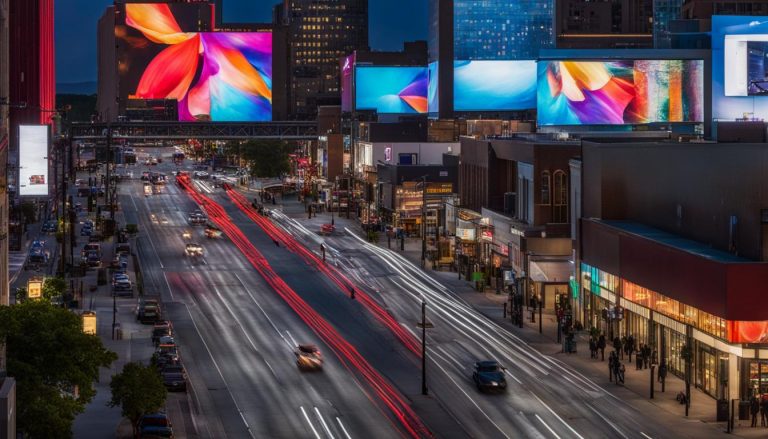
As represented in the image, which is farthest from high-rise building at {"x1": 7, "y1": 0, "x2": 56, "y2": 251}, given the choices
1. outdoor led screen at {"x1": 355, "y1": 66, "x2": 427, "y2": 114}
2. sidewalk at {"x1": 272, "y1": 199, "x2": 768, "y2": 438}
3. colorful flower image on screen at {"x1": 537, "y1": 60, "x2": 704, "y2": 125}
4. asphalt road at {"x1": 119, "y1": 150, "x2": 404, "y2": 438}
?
sidewalk at {"x1": 272, "y1": 199, "x2": 768, "y2": 438}

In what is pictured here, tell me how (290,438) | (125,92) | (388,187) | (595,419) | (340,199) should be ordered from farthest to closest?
(125,92) < (340,199) < (388,187) < (595,419) < (290,438)

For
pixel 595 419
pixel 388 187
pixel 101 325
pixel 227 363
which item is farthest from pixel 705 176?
pixel 388 187

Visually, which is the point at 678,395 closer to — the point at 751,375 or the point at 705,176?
the point at 751,375

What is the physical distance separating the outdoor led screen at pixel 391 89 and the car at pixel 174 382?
127 metres

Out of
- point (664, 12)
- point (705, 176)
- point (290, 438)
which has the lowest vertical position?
point (290, 438)

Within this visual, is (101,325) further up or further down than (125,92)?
further down

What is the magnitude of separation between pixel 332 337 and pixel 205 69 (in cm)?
10788

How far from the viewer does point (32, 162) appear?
64812 mm

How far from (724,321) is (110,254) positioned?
60890 millimetres

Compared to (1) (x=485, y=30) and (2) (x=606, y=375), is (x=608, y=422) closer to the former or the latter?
(2) (x=606, y=375)

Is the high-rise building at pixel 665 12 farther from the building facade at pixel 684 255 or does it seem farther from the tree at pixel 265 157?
the building facade at pixel 684 255

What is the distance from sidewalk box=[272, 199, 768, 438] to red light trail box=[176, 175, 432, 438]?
798 cm

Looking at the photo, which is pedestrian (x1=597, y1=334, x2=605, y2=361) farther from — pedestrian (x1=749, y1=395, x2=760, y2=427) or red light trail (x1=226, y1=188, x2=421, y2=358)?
pedestrian (x1=749, y1=395, x2=760, y2=427)

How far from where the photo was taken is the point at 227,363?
61.1 metres
